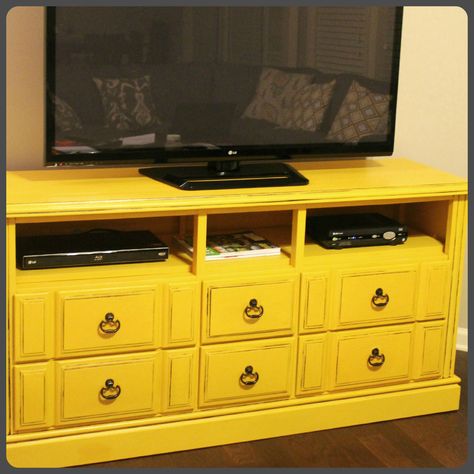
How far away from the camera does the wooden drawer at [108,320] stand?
9.11 ft

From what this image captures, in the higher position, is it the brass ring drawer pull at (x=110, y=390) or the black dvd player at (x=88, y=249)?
the black dvd player at (x=88, y=249)

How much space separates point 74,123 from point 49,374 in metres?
0.69

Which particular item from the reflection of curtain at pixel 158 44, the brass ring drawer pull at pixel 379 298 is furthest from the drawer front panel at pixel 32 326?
the brass ring drawer pull at pixel 379 298

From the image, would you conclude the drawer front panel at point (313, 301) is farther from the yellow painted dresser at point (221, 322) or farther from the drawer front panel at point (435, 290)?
the drawer front panel at point (435, 290)

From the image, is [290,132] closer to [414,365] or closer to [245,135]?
[245,135]

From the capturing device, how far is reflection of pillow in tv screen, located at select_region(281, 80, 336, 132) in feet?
10.2

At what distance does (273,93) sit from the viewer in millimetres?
3064

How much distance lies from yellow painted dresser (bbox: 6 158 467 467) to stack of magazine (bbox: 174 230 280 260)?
31 millimetres

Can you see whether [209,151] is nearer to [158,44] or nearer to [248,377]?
[158,44]

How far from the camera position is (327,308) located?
307 cm

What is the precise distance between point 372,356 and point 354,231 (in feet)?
1.26

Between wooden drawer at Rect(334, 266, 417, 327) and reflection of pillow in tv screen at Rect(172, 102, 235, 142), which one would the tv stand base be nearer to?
reflection of pillow in tv screen at Rect(172, 102, 235, 142)

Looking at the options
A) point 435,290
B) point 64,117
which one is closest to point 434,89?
point 435,290

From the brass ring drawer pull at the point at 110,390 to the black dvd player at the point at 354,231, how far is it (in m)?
0.77
